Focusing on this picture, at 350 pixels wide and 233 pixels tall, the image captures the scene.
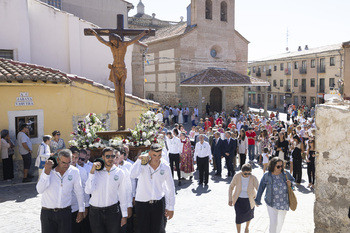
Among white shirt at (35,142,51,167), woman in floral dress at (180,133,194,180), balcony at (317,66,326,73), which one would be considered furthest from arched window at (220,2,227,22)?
white shirt at (35,142,51,167)

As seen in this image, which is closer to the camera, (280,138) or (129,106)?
(280,138)

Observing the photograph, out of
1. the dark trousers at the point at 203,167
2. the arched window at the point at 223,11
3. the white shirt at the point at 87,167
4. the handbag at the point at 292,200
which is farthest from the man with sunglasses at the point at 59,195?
the arched window at the point at 223,11

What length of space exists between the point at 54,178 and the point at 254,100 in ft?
179

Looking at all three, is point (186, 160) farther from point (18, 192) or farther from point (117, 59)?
point (18, 192)

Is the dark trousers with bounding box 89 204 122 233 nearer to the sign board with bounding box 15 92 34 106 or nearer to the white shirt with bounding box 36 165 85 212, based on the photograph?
the white shirt with bounding box 36 165 85 212

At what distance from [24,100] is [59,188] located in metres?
7.33

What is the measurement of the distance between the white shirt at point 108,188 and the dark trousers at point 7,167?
6.51 m

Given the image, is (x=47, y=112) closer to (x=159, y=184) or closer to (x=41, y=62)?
(x=41, y=62)

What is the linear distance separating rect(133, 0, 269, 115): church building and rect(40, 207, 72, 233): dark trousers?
80.7ft

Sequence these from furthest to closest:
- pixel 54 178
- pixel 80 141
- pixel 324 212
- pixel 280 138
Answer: pixel 280 138
pixel 80 141
pixel 324 212
pixel 54 178

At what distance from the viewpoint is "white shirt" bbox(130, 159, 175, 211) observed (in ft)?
15.9

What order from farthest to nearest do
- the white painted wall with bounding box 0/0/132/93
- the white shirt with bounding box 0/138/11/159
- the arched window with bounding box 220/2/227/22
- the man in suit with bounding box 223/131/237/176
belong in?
the arched window with bounding box 220/2/227/22 → the white painted wall with bounding box 0/0/132/93 → the man in suit with bounding box 223/131/237/176 → the white shirt with bounding box 0/138/11/159

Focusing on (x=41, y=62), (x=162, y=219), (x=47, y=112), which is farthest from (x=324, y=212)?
(x=41, y=62)

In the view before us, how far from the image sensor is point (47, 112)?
11.7 meters
